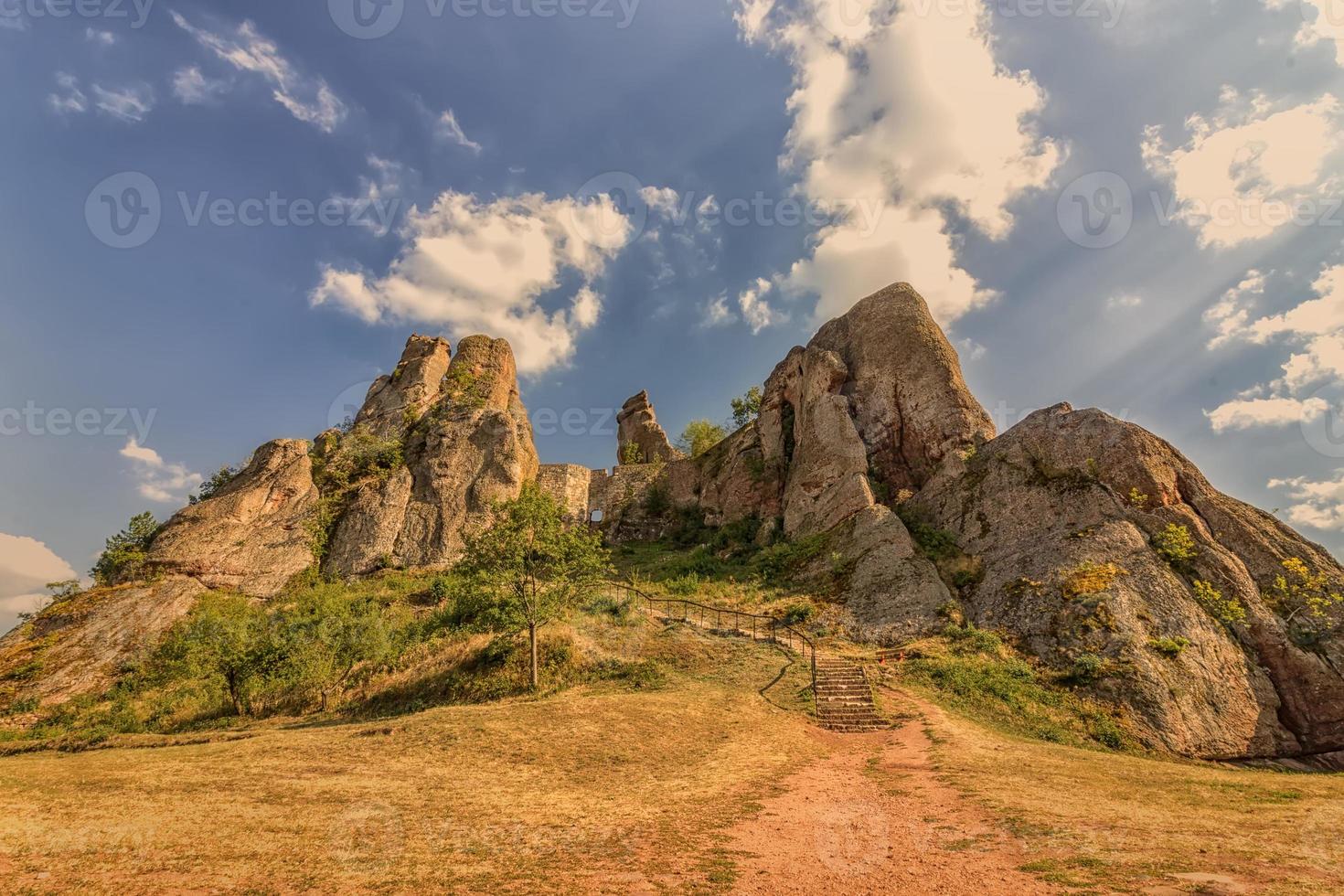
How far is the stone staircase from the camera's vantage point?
1880cm

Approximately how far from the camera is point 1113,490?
2844 cm

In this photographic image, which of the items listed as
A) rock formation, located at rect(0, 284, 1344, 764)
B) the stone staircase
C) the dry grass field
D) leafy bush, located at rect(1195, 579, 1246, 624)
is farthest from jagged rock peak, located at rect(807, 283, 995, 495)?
the dry grass field

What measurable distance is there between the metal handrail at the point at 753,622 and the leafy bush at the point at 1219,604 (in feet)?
52.5

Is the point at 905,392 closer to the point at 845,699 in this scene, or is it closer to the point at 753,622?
the point at 753,622

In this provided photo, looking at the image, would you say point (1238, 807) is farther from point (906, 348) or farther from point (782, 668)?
point (906, 348)

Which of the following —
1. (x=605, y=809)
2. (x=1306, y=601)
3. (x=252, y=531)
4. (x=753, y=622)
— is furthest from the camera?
(x=252, y=531)

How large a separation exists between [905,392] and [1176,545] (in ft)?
62.9

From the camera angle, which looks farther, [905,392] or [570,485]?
[570,485]

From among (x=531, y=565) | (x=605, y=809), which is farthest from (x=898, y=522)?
(x=605, y=809)

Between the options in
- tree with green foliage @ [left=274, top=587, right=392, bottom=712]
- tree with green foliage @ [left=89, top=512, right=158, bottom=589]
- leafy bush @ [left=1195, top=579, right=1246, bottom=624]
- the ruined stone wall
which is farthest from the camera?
the ruined stone wall

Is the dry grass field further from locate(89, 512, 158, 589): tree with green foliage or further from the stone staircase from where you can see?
locate(89, 512, 158, 589): tree with green foliage

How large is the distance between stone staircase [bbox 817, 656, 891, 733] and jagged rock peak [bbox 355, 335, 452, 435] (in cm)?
4307

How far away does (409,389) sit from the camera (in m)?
54.9

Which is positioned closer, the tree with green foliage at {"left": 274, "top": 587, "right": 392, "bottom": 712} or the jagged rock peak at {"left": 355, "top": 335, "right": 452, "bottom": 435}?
the tree with green foliage at {"left": 274, "top": 587, "right": 392, "bottom": 712}
